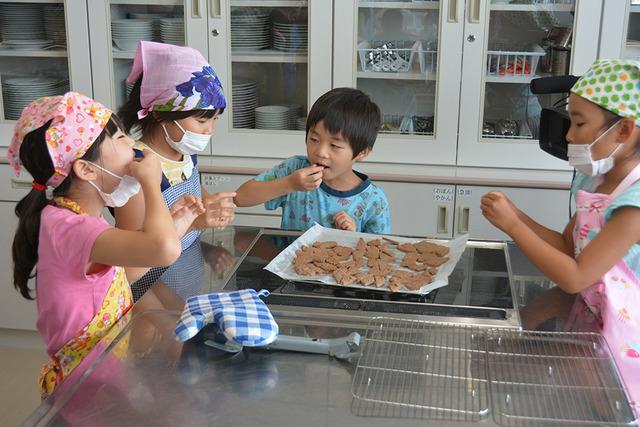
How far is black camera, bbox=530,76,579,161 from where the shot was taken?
1937 mm

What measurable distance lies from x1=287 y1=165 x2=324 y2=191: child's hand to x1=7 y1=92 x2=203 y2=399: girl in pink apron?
49cm

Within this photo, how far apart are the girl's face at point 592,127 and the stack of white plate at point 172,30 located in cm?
196

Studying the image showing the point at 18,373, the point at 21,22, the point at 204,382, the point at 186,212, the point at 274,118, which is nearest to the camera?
the point at 204,382

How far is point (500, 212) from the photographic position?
146cm

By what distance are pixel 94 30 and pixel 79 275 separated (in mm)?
1968

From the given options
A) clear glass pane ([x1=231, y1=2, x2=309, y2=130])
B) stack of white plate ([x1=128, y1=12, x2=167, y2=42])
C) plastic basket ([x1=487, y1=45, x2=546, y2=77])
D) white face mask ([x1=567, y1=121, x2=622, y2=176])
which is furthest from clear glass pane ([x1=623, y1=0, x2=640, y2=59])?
stack of white plate ([x1=128, y1=12, x2=167, y2=42])

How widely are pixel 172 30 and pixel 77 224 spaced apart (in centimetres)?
192

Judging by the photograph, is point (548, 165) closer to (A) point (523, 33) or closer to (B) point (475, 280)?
(A) point (523, 33)

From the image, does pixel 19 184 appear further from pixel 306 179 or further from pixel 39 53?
pixel 306 179

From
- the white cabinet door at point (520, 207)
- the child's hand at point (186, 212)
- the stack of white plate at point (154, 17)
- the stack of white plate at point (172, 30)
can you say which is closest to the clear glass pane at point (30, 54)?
the stack of white plate at point (154, 17)

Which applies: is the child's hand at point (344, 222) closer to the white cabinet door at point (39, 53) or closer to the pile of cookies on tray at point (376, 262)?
the pile of cookies on tray at point (376, 262)

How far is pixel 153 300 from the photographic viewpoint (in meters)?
1.33

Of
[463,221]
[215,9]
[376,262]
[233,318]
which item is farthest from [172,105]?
[463,221]

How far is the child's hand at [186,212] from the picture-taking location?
1505mm
